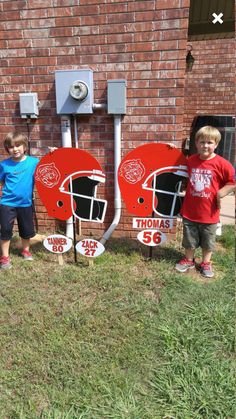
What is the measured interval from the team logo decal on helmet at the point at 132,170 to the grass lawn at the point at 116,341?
2.73 ft

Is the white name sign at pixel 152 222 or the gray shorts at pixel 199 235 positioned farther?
the white name sign at pixel 152 222

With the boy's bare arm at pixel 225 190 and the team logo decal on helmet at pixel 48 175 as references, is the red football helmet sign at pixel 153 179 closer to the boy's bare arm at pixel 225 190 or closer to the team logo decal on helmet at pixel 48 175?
the boy's bare arm at pixel 225 190

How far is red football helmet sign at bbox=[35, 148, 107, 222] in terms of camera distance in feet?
9.61

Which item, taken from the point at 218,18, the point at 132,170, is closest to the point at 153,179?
the point at 132,170

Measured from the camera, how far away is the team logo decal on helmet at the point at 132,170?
296 cm

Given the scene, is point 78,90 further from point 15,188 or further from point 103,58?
point 15,188

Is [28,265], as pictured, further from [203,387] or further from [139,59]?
[139,59]

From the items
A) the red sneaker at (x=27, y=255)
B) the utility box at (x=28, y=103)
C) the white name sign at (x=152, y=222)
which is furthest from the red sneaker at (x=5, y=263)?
the utility box at (x=28, y=103)

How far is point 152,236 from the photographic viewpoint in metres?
2.99

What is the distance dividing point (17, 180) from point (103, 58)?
1.52 metres

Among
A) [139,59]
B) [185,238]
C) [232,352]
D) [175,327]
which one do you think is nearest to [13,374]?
[175,327]

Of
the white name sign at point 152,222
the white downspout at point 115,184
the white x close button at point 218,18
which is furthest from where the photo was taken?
the white x close button at point 218,18

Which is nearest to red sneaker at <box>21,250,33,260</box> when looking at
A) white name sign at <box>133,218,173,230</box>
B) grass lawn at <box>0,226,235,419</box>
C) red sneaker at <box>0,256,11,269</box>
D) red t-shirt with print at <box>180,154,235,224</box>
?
grass lawn at <box>0,226,235,419</box>

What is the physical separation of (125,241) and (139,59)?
6.35 feet
